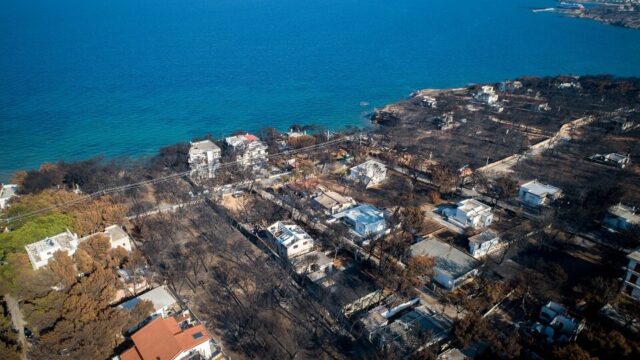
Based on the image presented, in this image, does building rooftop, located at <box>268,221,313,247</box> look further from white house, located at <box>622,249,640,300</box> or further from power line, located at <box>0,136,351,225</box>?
white house, located at <box>622,249,640,300</box>

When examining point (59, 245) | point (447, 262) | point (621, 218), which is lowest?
point (621, 218)

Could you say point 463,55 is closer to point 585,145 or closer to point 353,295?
point 585,145

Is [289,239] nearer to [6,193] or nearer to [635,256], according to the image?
[635,256]

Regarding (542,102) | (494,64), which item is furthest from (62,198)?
(494,64)

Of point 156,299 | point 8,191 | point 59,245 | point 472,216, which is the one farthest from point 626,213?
point 8,191

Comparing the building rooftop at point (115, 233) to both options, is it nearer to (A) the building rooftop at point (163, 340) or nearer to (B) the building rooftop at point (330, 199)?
(A) the building rooftop at point (163, 340)

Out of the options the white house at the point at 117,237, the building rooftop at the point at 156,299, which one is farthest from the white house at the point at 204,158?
the building rooftop at the point at 156,299

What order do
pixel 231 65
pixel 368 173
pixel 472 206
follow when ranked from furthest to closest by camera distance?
pixel 231 65, pixel 368 173, pixel 472 206

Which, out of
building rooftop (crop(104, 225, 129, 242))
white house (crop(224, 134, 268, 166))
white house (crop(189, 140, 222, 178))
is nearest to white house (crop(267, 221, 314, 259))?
building rooftop (crop(104, 225, 129, 242))
